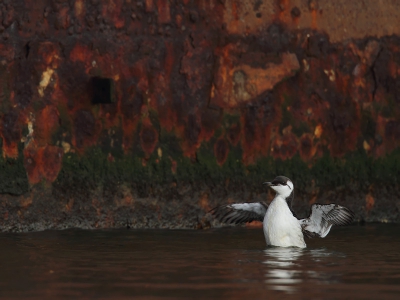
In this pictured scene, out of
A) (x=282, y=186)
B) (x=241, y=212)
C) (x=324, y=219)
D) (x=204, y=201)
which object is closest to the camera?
(x=282, y=186)

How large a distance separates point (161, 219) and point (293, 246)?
1554mm

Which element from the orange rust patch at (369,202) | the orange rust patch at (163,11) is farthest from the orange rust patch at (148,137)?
the orange rust patch at (369,202)

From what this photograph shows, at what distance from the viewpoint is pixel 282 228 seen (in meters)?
10.9

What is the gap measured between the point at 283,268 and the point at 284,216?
265cm

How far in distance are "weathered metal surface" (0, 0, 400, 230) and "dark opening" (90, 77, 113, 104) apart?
0.01 meters

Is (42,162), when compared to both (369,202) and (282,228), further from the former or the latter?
(369,202)

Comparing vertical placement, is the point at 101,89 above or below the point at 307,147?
above

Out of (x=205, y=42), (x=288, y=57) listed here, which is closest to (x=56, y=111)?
(x=205, y=42)

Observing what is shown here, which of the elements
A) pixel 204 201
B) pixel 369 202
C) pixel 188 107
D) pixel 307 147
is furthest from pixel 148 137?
pixel 369 202

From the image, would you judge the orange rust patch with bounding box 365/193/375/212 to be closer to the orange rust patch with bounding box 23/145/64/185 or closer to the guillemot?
the guillemot

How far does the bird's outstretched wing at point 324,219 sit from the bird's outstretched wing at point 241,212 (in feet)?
1.82

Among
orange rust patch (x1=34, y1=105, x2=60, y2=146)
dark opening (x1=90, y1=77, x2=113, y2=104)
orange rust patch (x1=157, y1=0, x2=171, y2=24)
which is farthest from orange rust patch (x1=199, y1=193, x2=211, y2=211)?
orange rust patch (x1=157, y1=0, x2=171, y2=24)

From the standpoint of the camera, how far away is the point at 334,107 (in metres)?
12.3

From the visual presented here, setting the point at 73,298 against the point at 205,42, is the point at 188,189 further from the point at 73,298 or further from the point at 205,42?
the point at 73,298
